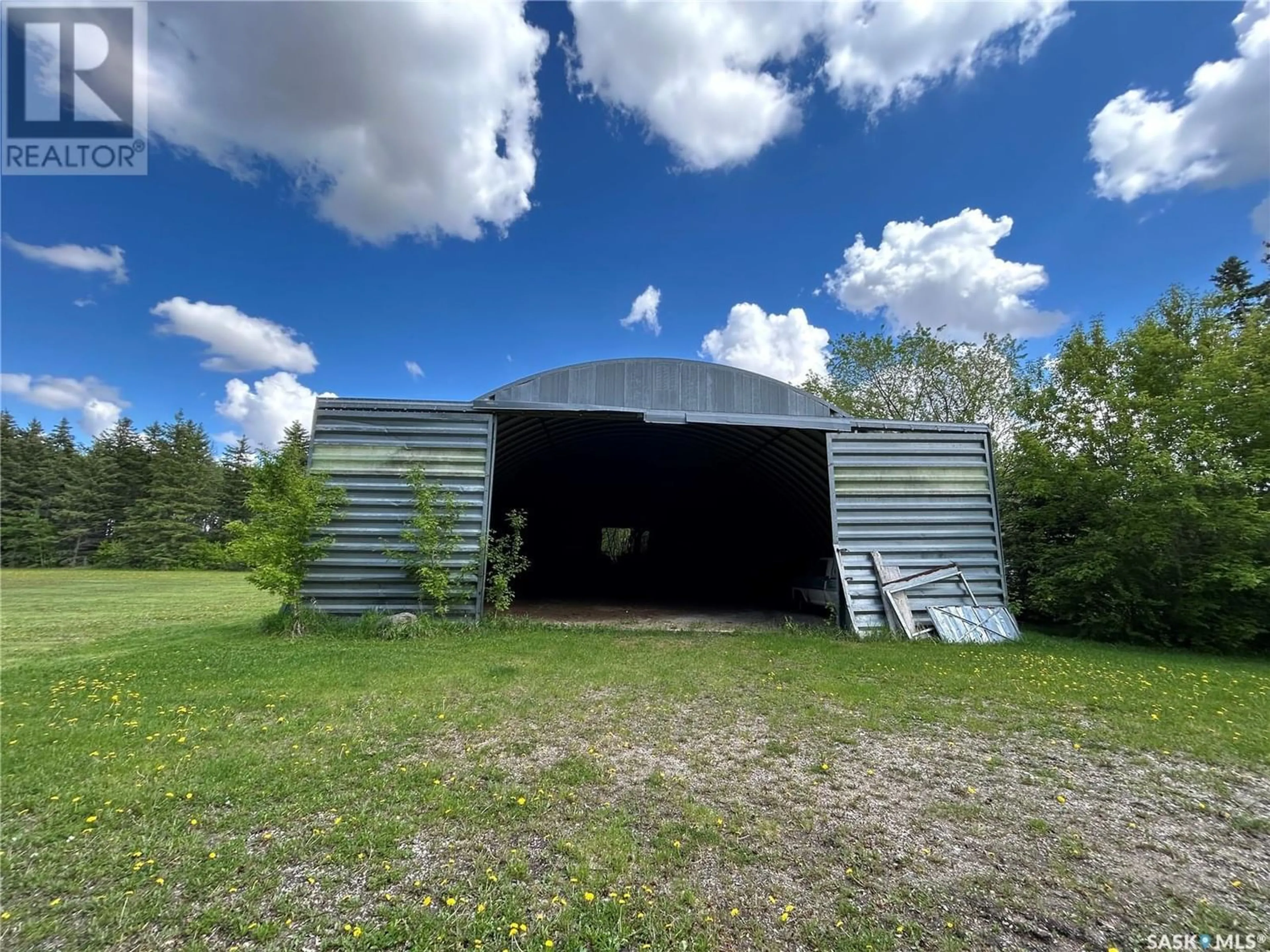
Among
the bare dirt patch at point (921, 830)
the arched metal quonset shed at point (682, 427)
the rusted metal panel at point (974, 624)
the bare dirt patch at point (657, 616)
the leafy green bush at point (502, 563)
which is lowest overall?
the bare dirt patch at point (657, 616)

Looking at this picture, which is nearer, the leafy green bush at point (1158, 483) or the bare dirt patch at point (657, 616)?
the leafy green bush at point (1158, 483)

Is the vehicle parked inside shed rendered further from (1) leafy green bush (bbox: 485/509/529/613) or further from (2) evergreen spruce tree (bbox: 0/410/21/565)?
(2) evergreen spruce tree (bbox: 0/410/21/565)

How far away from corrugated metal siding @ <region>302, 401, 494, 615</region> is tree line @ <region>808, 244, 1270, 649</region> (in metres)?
10.7

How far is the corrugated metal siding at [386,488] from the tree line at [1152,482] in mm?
10700

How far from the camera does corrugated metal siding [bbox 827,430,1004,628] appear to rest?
9.45 meters

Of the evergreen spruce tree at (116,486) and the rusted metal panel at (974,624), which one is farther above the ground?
the evergreen spruce tree at (116,486)

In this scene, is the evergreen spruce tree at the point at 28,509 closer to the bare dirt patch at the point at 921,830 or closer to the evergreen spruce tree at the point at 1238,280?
the bare dirt patch at the point at 921,830

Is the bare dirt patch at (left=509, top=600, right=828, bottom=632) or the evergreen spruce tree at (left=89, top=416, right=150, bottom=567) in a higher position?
the evergreen spruce tree at (left=89, top=416, right=150, bottom=567)

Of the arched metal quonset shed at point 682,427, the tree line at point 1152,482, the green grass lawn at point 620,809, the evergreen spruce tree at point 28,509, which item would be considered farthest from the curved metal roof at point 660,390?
the evergreen spruce tree at point 28,509

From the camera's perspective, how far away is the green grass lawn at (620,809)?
2.13 metres

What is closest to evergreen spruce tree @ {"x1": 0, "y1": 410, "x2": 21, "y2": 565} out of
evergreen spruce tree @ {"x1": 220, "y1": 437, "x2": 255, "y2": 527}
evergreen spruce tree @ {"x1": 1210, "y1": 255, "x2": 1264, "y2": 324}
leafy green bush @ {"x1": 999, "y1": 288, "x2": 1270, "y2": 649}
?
evergreen spruce tree @ {"x1": 220, "y1": 437, "x2": 255, "y2": 527}

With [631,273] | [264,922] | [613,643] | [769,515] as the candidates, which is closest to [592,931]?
[264,922]

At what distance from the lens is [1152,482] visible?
8.32m

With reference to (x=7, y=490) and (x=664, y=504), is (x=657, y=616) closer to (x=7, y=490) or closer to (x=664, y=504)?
(x=664, y=504)
